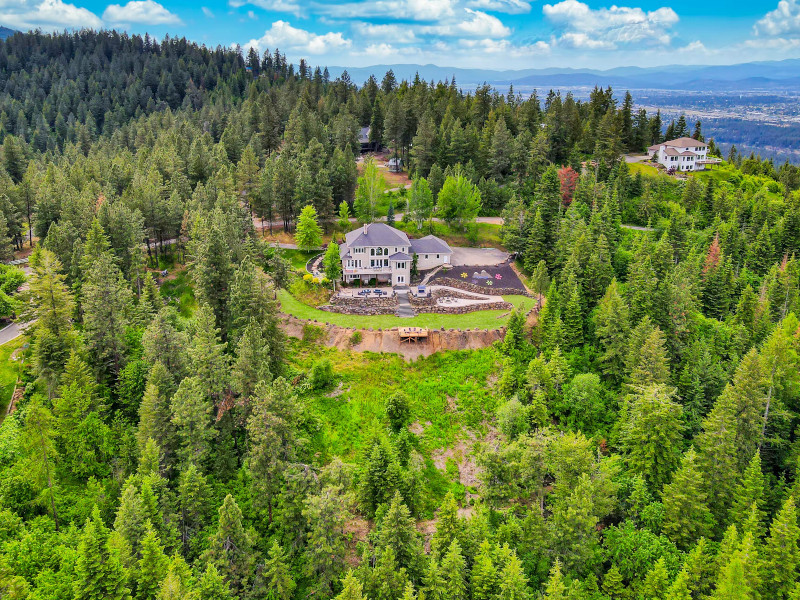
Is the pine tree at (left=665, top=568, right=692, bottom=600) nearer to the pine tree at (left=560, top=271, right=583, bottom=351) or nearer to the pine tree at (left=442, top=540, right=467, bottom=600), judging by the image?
the pine tree at (left=442, top=540, right=467, bottom=600)

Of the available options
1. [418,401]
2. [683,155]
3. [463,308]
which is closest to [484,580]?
[418,401]

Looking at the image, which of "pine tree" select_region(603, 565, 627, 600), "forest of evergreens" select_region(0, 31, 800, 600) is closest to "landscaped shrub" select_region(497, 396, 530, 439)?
"forest of evergreens" select_region(0, 31, 800, 600)

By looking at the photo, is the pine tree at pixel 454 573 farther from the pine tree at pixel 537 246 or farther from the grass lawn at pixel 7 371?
the pine tree at pixel 537 246

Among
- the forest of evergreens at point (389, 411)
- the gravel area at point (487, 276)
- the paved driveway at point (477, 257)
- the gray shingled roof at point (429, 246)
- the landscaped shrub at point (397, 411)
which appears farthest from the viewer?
the paved driveway at point (477, 257)

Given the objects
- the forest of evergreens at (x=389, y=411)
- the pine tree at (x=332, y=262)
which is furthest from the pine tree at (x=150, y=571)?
the pine tree at (x=332, y=262)

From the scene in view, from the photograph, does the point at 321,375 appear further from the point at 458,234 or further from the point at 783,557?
the point at 783,557

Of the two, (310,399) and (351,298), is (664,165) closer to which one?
(351,298)

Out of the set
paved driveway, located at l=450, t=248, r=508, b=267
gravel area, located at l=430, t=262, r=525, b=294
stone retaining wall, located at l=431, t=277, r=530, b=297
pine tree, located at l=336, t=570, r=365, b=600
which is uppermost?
paved driveway, located at l=450, t=248, r=508, b=267
